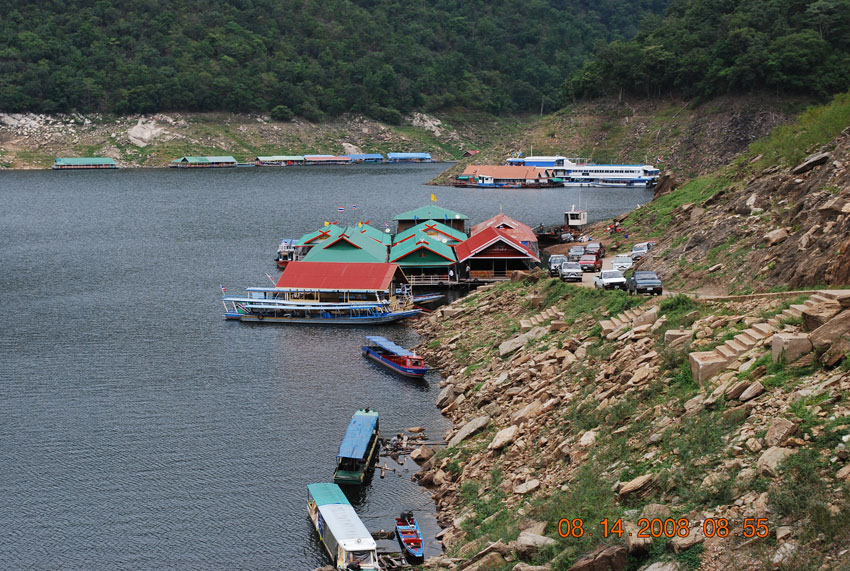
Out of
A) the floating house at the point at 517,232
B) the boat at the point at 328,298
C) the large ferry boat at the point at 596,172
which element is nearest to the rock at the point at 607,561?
the boat at the point at 328,298

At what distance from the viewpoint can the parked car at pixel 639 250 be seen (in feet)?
236

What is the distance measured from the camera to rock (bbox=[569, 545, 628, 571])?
26328 mm

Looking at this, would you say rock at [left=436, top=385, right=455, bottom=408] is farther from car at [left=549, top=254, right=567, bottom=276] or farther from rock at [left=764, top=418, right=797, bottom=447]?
rock at [left=764, top=418, right=797, bottom=447]

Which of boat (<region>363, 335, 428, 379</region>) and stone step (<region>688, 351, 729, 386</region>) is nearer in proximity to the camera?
stone step (<region>688, 351, 729, 386</region>)

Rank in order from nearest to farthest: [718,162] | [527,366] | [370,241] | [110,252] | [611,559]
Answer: [611,559] → [527,366] → [370,241] → [110,252] → [718,162]

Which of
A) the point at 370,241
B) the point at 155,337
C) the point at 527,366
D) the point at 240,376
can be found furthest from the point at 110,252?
the point at 527,366

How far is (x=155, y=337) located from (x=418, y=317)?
723 inches

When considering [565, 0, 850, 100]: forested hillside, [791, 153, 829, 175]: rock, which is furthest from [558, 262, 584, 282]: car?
[565, 0, 850, 100]: forested hillside

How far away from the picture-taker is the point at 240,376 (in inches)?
2330

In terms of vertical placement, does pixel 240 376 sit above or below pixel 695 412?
below

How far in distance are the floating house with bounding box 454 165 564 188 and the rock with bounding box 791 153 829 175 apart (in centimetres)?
11695

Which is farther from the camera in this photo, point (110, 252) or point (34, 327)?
point (110, 252)

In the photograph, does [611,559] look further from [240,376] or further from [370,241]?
[370,241]
